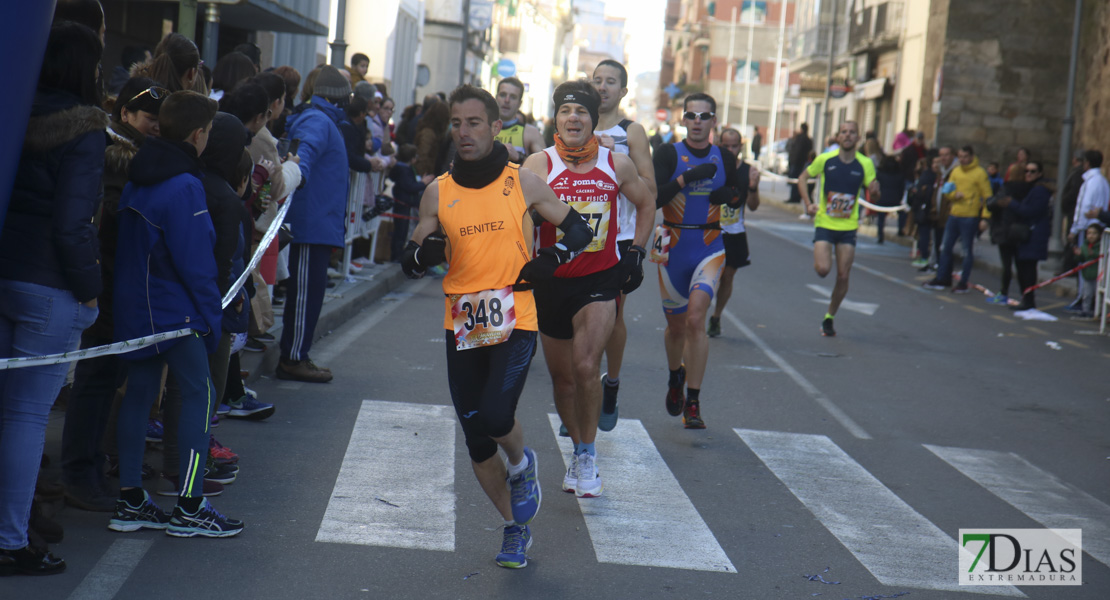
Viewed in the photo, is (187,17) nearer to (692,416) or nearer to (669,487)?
(692,416)

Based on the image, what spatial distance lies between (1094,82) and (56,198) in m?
26.8

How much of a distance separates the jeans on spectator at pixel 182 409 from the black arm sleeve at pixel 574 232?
1.57 m

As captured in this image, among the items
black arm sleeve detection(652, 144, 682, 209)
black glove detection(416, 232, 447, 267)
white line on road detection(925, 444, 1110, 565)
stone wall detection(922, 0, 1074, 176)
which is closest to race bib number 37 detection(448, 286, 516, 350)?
black glove detection(416, 232, 447, 267)

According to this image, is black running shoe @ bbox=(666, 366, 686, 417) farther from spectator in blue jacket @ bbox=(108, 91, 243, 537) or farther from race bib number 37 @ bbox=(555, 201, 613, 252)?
spectator in blue jacket @ bbox=(108, 91, 243, 537)

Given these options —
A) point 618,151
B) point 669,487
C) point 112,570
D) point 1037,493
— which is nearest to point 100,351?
point 112,570

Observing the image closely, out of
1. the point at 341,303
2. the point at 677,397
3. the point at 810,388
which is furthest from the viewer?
the point at 341,303

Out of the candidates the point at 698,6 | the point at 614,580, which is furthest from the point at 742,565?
the point at 698,6

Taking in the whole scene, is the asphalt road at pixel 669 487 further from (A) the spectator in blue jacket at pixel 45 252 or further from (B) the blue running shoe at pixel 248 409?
(A) the spectator in blue jacket at pixel 45 252

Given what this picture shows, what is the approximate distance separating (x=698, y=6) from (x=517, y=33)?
4795 centimetres

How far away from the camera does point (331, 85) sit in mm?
8406

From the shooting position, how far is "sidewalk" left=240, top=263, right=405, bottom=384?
842 cm

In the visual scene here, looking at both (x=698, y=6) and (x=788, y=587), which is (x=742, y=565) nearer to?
(x=788, y=587)

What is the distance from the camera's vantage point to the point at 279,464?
624cm

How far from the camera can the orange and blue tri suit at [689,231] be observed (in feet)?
26.1
